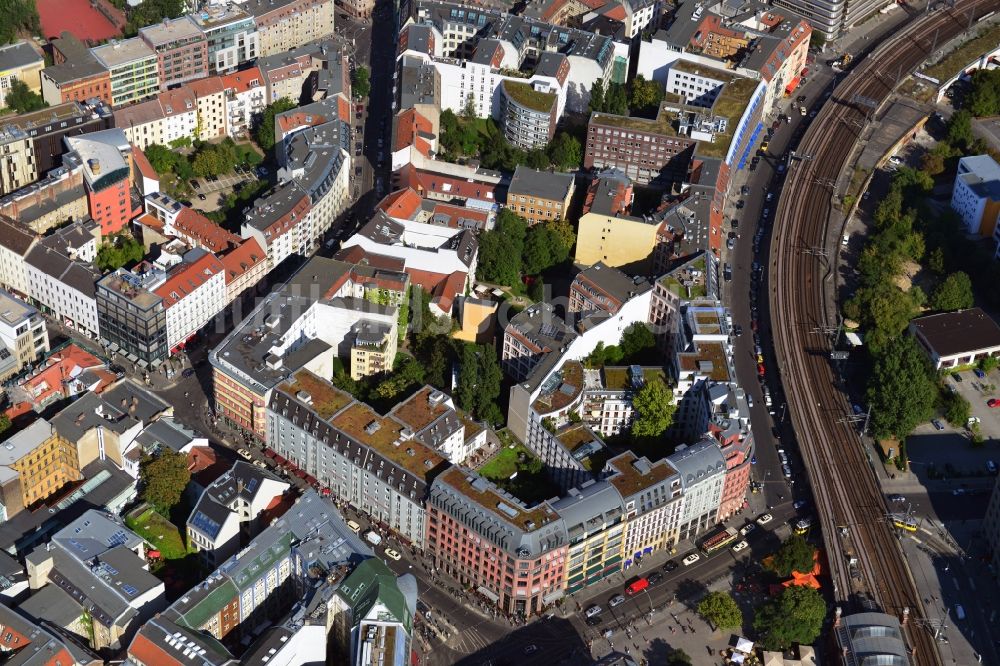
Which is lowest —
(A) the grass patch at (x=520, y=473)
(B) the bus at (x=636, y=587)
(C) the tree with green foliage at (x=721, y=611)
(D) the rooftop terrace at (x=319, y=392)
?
(B) the bus at (x=636, y=587)

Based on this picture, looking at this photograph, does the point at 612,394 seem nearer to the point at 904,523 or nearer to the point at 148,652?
the point at 904,523

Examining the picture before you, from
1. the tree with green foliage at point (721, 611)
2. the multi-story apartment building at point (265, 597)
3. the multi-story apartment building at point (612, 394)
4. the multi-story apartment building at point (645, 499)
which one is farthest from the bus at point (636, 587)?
the multi-story apartment building at point (265, 597)

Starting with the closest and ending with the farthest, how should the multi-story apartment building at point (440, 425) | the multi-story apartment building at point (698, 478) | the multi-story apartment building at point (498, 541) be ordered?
1. the multi-story apartment building at point (498, 541)
2. the multi-story apartment building at point (698, 478)
3. the multi-story apartment building at point (440, 425)

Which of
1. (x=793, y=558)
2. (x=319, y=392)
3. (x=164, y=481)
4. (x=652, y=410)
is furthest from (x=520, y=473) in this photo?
(x=164, y=481)

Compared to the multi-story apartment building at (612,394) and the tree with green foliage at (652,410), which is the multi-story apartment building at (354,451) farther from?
the tree with green foliage at (652,410)

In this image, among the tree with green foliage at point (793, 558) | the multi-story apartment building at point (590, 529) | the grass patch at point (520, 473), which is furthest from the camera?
the grass patch at point (520, 473)

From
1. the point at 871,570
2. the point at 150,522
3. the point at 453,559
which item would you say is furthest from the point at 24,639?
the point at 871,570

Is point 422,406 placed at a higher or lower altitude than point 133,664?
higher

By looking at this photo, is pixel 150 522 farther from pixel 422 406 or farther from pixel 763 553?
pixel 763 553
